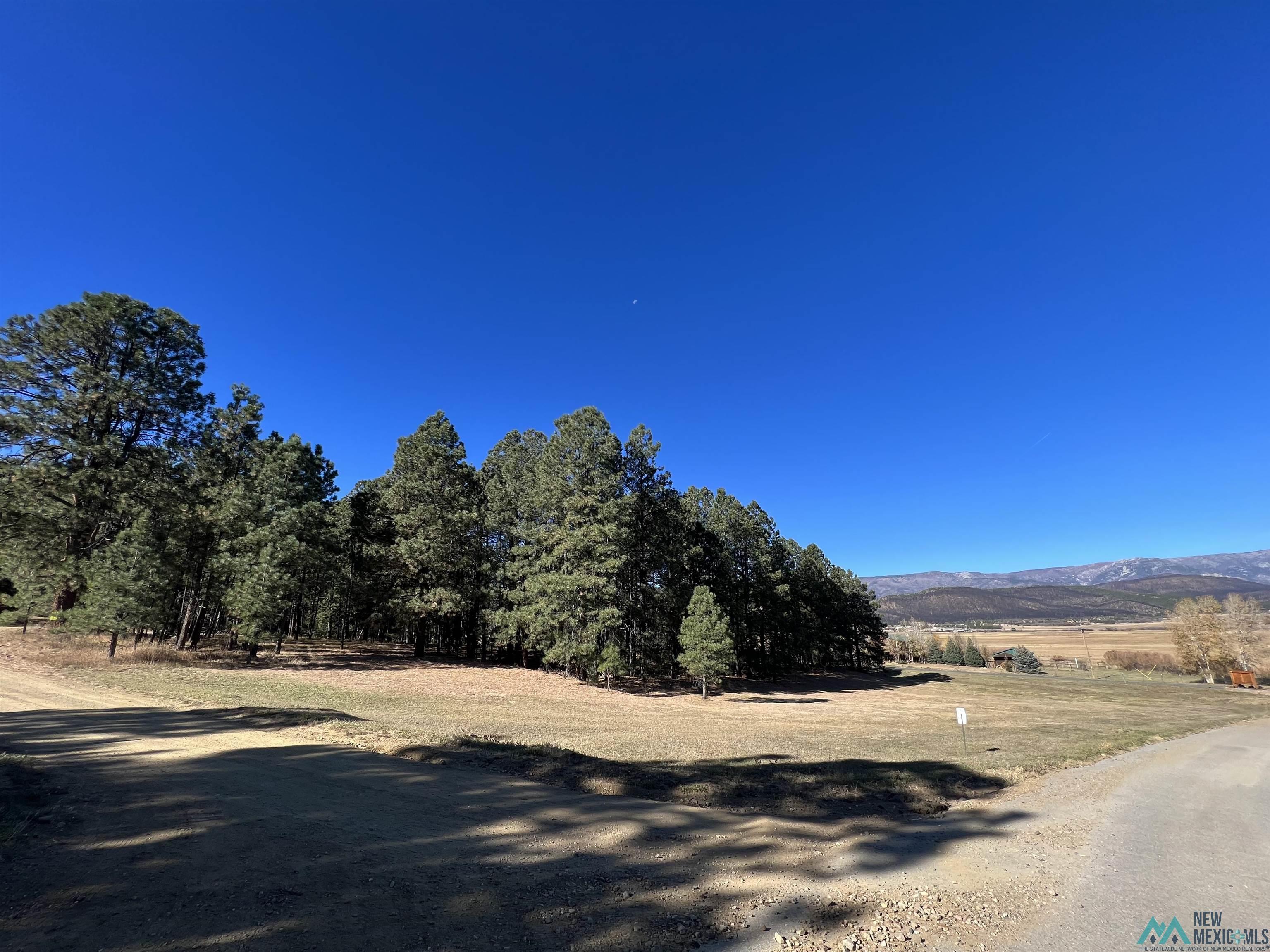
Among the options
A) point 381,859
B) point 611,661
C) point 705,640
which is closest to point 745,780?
point 381,859

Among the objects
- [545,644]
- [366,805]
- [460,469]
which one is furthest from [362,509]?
[366,805]

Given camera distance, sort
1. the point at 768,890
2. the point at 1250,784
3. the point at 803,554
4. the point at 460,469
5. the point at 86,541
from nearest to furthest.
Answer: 1. the point at 768,890
2. the point at 1250,784
3. the point at 86,541
4. the point at 460,469
5. the point at 803,554

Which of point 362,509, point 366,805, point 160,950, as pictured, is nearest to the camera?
point 160,950

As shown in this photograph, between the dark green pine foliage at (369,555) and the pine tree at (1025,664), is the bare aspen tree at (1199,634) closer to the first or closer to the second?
the pine tree at (1025,664)

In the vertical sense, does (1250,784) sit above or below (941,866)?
below

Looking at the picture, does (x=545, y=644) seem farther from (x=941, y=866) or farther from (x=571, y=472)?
(x=941, y=866)

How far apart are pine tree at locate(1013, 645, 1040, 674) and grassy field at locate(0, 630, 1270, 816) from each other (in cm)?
3500

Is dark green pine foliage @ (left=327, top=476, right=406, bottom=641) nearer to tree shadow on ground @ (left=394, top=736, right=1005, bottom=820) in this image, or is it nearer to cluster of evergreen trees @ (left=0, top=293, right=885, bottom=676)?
cluster of evergreen trees @ (left=0, top=293, right=885, bottom=676)

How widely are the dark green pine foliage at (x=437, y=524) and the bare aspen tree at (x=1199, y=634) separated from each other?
79.4 m

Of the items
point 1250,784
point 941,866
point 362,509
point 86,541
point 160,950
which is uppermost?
point 362,509

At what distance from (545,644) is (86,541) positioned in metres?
26.1

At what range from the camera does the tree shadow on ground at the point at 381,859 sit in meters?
4.43

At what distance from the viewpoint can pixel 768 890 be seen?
18.2 ft

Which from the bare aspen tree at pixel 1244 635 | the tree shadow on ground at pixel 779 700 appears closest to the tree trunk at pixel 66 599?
the tree shadow on ground at pixel 779 700
